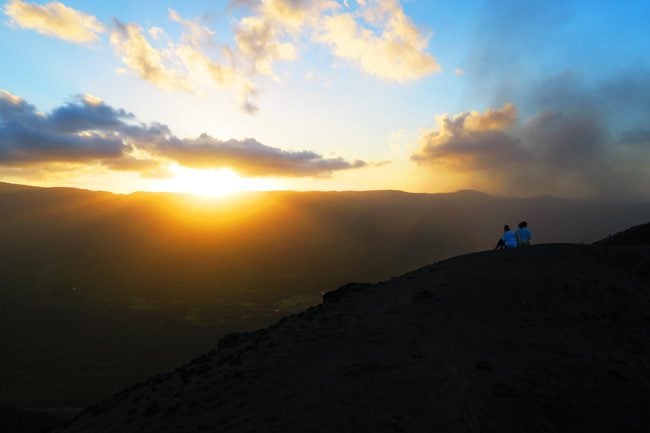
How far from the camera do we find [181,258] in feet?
318

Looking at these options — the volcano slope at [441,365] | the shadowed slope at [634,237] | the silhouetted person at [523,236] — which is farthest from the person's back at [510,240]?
the shadowed slope at [634,237]

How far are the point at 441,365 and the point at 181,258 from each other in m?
93.4

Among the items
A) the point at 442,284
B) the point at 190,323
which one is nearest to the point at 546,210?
the point at 190,323

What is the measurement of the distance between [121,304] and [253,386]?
66979 mm

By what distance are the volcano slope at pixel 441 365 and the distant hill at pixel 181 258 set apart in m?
30.1

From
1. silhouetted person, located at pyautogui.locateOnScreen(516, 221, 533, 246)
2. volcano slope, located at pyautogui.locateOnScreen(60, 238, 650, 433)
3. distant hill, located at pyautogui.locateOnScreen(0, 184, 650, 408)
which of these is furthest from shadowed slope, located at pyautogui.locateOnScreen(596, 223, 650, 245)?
distant hill, located at pyautogui.locateOnScreen(0, 184, 650, 408)

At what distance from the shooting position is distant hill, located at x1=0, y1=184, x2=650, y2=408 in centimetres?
4953

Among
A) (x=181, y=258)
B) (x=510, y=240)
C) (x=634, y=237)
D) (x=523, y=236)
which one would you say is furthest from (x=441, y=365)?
(x=181, y=258)

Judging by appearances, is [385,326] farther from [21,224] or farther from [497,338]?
[21,224]

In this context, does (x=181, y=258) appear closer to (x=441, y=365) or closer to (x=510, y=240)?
(x=510, y=240)

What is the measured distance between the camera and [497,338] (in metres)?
12.4

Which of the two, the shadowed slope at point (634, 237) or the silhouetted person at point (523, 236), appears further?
the shadowed slope at point (634, 237)

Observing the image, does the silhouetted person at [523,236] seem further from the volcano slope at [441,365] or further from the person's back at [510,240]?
the volcano slope at [441,365]

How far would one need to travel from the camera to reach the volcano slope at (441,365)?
8719mm
